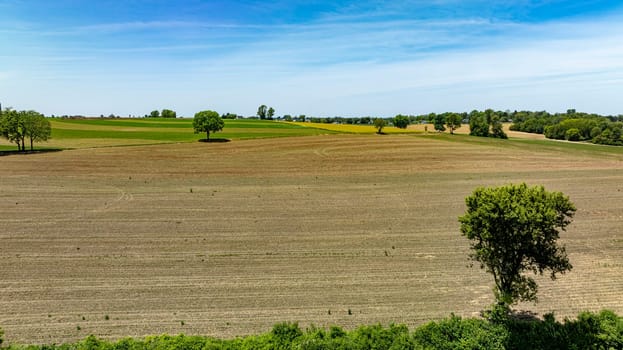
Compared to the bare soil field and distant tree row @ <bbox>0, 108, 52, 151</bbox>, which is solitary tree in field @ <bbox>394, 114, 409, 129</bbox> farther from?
distant tree row @ <bbox>0, 108, 52, 151</bbox>

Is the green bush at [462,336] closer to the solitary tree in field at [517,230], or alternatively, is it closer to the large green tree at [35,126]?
the solitary tree in field at [517,230]

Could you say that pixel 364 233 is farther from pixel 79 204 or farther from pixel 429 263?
pixel 79 204

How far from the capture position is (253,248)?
1214 inches

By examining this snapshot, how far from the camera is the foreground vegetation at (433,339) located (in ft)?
53.6

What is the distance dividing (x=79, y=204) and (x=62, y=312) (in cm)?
2470

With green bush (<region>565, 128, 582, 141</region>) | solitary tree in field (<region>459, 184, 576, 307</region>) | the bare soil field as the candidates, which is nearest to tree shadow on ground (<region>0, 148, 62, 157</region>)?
the bare soil field

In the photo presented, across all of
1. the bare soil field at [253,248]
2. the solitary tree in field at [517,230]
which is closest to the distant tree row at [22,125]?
the bare soil field at [253,248]

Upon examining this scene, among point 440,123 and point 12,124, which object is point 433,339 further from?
point 440,123

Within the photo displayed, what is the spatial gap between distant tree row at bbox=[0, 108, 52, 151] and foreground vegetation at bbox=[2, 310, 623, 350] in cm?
7154

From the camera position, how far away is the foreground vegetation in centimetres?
1634

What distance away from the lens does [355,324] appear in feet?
68.6

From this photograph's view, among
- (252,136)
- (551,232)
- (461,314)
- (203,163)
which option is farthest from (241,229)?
(252,136)

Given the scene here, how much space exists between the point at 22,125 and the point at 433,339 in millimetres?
85363

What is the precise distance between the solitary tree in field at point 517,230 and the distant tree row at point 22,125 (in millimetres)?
83997
